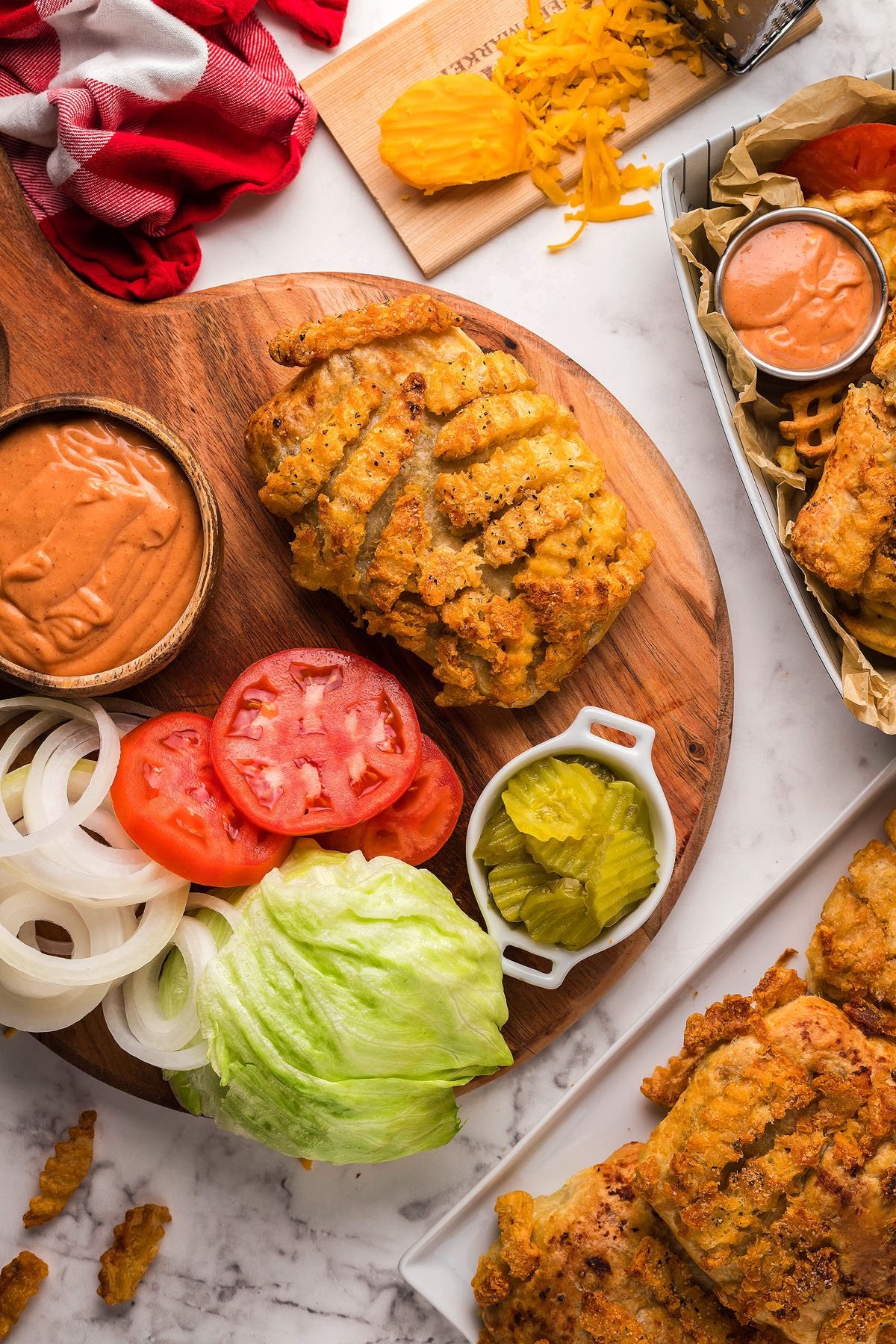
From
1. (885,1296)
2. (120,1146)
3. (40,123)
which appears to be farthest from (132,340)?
(885,1296)

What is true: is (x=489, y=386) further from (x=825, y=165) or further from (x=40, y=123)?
(x=40, y=123)

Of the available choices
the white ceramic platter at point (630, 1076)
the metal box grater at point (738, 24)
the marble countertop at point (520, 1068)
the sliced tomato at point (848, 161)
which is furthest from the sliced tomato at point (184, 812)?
the metal box grater at point (738, 24)

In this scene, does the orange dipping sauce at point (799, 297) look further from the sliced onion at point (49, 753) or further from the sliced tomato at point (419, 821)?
the sliced onion at point (49, 753)

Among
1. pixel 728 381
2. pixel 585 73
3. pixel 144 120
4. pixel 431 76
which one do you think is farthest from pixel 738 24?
pixel 144 120

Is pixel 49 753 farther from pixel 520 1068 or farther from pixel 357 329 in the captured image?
pixel 520 1068

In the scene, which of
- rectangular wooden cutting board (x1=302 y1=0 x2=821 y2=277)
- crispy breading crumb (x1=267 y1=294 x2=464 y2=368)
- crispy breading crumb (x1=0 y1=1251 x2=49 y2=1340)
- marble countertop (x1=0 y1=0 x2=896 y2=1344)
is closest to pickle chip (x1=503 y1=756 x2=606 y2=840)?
marble countertop (x1=0 y1=0 x2=896 y2=1344)
